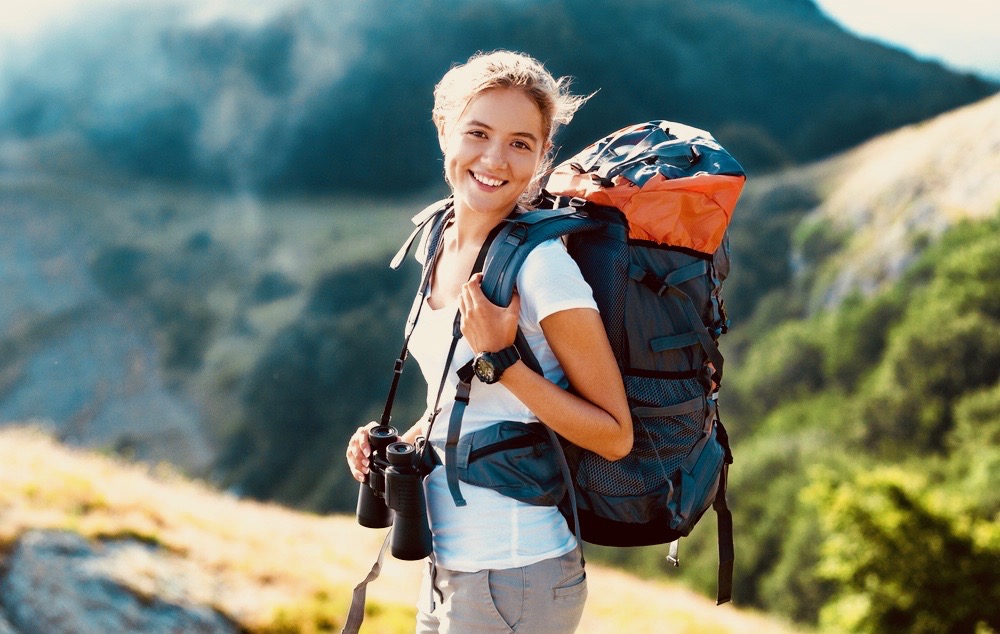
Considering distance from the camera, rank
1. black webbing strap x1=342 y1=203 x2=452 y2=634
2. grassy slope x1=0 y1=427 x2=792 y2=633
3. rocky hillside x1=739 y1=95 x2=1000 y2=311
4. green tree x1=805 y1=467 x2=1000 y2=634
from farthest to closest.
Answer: rocky hillside x1=739 y1=95 x2=1000 y2=311 < green tree x1=805 y1=467 x2=1000 y2=634 < grassy slope x1=0 y1=427 x2=792 y2=633 < black webbing strap x1=342 y1=203 x2=452 y2=634

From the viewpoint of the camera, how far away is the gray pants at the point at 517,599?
1.94 meters

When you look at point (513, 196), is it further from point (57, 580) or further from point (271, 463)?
point (271, 463)

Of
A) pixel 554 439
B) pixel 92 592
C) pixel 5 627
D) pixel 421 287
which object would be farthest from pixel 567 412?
pixel 92 592

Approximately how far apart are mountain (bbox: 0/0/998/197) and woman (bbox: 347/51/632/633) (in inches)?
2512

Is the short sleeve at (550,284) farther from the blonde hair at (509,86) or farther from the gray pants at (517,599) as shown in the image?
the gray pants at (517,599)

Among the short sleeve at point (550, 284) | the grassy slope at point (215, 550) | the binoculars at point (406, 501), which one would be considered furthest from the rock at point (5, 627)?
the short sleeve at point (550, 284)

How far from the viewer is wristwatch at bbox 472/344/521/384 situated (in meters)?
1.87

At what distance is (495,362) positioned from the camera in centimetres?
187

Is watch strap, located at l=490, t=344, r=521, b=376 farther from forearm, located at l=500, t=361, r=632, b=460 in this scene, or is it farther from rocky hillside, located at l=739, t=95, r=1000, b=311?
rocky hillside, located at l=739, t=95, r=1000, b=311

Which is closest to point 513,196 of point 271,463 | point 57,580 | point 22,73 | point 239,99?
point 57,580

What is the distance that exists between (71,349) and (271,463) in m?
16.1

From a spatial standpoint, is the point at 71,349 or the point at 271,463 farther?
the point at 71,349

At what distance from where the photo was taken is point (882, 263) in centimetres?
4231

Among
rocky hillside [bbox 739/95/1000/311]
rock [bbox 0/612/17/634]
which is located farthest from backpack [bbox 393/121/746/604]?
rocky hillside [bbox 739/95/1000/311]
